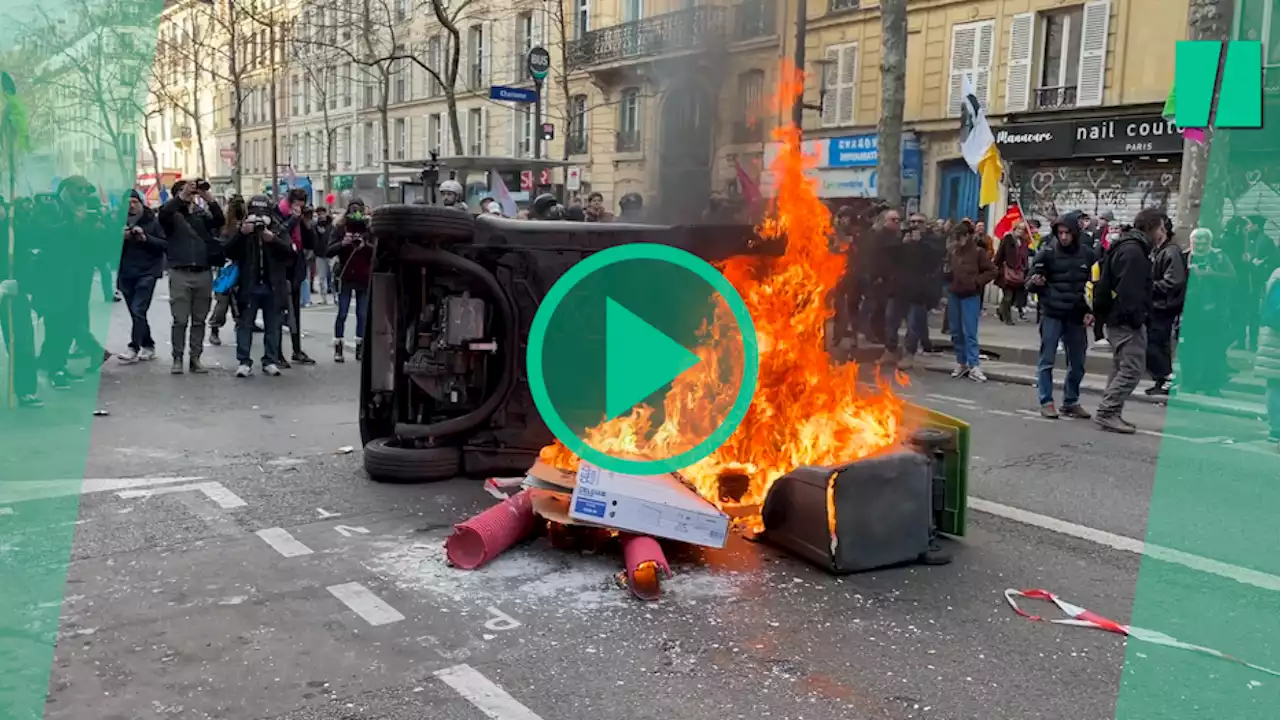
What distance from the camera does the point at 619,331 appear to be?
629 cm

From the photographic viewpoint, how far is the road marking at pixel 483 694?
341 centimetres

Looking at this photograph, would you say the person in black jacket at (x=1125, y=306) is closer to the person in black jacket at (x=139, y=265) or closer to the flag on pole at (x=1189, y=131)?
the flag on pole at (x=1189, y=131)

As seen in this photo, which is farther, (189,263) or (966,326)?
(966,326)

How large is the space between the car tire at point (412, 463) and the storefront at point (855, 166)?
60.9 feet

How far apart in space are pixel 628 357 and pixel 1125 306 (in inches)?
202

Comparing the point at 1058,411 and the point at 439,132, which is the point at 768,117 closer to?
the point at 1058,411

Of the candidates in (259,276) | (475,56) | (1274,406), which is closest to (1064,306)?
(1274,406)

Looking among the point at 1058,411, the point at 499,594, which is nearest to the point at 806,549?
the point at 499,594

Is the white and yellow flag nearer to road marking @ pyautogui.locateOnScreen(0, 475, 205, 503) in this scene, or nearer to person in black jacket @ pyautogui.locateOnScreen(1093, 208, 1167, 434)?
person in black jacket @ pyautogui.locateOnScreen(1093, 208, 1167, 434)

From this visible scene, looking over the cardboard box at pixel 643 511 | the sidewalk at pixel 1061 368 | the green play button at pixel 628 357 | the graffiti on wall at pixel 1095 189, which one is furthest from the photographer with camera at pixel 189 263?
the graffiti on wall at pixel 1095 189

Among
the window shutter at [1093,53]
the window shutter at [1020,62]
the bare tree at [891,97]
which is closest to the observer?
the bare tree at [891,97]

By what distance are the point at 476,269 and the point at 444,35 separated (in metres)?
39.6

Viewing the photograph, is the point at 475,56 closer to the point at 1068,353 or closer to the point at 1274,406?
the point at 1068,353
